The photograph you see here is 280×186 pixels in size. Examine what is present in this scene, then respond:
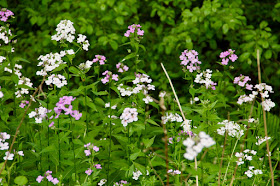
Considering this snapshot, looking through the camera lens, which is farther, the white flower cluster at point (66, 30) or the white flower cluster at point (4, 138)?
the white flower cluster at point (66, 30)

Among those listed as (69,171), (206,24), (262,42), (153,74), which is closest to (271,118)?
(262,42)

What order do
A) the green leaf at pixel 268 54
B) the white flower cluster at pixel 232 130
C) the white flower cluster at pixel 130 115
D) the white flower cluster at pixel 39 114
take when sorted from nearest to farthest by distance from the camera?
1. the white flower cluster at pixel 130 115
2. the white flower cluster at pixel 39 114
3. the white flower cluster at pixel 232 130
4. the green leaf at pixel 268 54

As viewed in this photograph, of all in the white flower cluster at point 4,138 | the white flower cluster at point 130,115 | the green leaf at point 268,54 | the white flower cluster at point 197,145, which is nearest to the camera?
the white flower cluster at point 197,145

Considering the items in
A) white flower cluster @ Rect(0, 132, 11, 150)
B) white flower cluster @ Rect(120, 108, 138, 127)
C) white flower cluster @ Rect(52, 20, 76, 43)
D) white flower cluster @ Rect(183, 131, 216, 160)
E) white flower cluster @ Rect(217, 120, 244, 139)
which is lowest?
white flower cluster @ Rect(183, 131, 216, 160)

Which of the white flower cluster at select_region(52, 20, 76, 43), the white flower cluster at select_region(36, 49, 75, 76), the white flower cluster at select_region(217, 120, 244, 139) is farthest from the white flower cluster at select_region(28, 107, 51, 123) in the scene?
the white flower cluster at select_region(217, 120, 244, 139)

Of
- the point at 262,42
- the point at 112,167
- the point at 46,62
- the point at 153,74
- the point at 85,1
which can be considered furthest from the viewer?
the point at 153,74

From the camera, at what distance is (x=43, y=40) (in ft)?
15.8

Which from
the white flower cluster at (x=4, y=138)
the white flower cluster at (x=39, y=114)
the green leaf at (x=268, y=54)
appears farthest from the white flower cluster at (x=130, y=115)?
the green leaf at (x=268, y=54)

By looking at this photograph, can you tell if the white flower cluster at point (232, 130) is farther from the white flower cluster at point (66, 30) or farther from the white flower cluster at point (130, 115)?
the white flower cluster at point (66, 30)

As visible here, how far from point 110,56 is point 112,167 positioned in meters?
2.46

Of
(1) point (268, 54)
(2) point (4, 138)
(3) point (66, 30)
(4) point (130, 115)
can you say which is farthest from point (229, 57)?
(2) point (4, 138)

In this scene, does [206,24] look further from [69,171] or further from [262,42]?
[69,171]

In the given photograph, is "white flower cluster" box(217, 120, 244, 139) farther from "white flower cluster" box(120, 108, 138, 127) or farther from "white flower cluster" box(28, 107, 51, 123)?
"white flower cluster" box(28, 107, 51, 123)

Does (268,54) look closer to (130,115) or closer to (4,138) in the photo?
(130,115)
